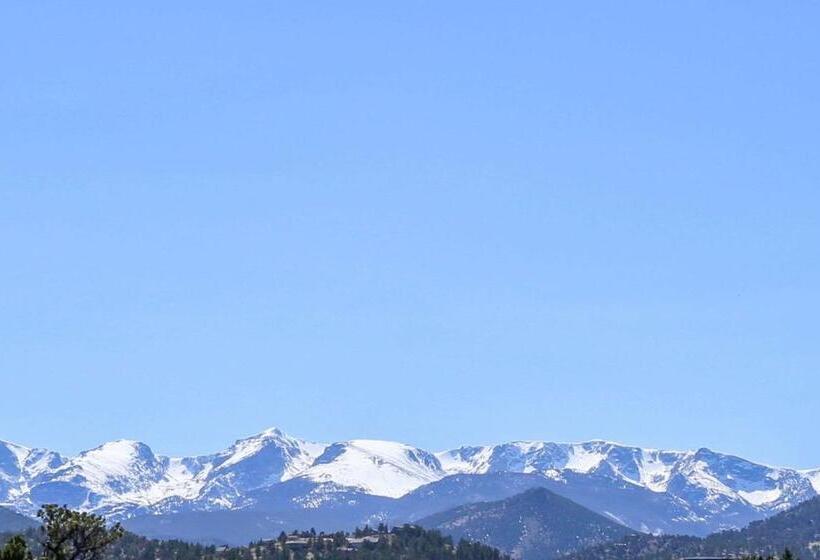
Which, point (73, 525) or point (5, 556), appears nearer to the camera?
point (5, 556)

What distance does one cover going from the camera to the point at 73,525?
16950 cm

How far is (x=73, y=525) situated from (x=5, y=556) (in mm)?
16115

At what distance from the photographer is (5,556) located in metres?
154

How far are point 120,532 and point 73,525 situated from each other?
26.0 feet

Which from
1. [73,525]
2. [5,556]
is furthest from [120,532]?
[5,556]

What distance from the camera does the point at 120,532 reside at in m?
176

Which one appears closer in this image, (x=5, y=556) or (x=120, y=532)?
(x=5, y=556)

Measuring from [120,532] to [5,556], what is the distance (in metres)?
23.6

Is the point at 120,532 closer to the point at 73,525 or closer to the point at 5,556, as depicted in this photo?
the point at 73,525
